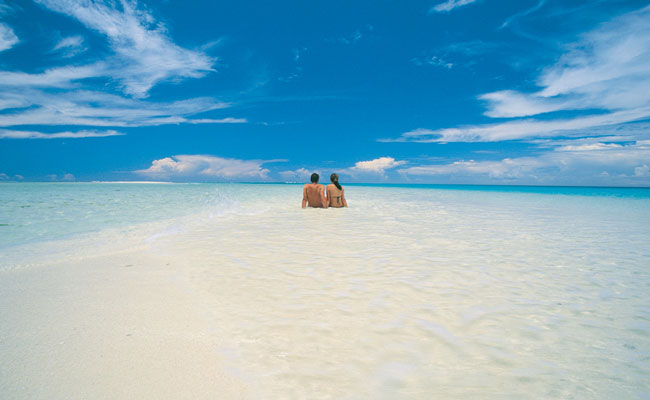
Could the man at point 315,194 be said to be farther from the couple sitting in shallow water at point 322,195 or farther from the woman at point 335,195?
the woman at point 335,195

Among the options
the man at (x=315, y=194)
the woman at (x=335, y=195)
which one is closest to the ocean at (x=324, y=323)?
the man at (x=315, y=194)

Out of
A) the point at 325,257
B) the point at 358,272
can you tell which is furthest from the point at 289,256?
the point at 358,272

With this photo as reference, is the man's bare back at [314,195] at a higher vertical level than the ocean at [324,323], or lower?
higher

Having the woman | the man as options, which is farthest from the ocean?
the woman

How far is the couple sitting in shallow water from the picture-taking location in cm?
1392

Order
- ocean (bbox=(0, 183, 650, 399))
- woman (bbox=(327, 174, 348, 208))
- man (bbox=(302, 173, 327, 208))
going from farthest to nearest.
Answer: woman (bbox=(327, 174, 348, 208))
man (bbox=(302, 173, 327, 208))
ocean (bbox=(0, 183, 650, 399))

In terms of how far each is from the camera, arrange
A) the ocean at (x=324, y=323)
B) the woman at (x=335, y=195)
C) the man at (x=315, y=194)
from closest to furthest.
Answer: the ocean at (x=324, y=323) → the man at (x=315, y=194) → the woman at (x=335, y=195)

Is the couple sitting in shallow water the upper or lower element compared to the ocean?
upper

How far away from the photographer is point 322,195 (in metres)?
13.9

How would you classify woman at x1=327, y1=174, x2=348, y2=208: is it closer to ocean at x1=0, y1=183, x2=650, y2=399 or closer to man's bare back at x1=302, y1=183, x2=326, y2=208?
man's bare back at x1=302, y1=183, x2=326, y2=208

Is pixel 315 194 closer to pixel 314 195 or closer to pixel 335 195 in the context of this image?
pixel 314 195

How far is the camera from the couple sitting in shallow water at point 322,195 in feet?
45.7

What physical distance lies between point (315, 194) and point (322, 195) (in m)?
0.48

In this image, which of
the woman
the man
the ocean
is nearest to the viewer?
the ocean
